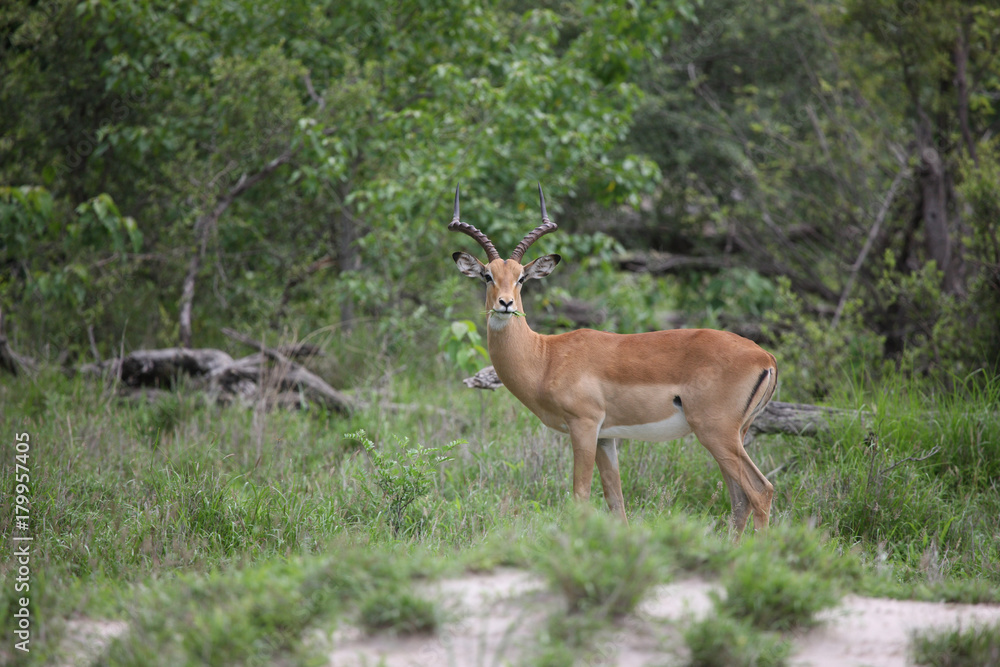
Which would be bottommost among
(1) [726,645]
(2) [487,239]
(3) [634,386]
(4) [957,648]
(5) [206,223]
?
(4) [957,648]

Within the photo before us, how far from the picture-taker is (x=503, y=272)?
208 inches

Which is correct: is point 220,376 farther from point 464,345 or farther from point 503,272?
point 503,272

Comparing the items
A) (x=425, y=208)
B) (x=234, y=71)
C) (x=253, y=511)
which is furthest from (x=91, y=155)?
(x=253, y=511)

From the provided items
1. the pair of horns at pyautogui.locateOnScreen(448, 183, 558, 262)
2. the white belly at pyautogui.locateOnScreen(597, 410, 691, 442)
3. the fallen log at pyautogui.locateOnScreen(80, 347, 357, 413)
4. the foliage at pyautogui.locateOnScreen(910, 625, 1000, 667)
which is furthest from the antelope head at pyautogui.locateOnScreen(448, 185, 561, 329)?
the fallen log at pyautogui.locateOnScreen(80, 347, 357, 413)

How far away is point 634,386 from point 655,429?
32 centimetres

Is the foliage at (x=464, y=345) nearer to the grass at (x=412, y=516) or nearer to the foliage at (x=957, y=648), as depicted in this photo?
the grass at (x=412, y=516)

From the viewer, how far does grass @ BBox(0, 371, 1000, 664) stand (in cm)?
330

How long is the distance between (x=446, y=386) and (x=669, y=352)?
13.4ft

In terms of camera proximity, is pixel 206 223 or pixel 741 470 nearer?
pixel 741 470

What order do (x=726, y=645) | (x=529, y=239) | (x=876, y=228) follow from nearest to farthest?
(x=726, y=645) < (x=529, y=239) < (x=876, y=228)

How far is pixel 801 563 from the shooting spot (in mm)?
3846

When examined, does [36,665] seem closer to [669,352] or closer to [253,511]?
[253,511]

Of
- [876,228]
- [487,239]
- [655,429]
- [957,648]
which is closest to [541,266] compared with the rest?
[487,239]

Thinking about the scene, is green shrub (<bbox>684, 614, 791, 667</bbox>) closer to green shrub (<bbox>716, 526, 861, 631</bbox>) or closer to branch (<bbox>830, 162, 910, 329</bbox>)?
green shrub (<bbox>716, 526, 861, 631</bbox>)
